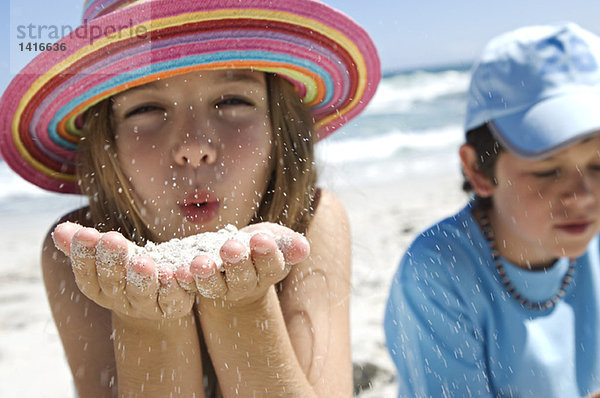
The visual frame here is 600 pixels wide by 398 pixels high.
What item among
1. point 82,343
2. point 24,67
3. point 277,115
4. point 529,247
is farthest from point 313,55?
point 82,343

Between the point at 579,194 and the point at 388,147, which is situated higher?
the point at 388,147

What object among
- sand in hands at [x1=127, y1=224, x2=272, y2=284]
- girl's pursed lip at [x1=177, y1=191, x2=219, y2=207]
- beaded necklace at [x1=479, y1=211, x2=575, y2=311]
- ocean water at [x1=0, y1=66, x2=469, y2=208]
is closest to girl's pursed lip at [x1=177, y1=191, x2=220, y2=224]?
girl's pursed lip at [x1=177, y1=191, x2=219, y2=207]

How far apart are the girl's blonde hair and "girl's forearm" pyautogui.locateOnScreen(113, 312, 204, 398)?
46 cm

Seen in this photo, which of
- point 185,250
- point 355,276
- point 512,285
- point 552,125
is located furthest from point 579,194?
point 355,276

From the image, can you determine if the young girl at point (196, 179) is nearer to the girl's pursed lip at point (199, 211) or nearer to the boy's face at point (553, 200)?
the girl's pursed lip at point (199, 211)

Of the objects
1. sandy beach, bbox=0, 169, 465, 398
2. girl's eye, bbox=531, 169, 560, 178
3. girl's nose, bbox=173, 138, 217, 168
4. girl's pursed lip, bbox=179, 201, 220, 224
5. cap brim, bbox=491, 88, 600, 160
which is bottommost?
sandy beach, bbox=0, 169, 465, 398

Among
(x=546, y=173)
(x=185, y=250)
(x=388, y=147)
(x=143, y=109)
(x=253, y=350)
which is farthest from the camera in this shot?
(x=388, y=147)

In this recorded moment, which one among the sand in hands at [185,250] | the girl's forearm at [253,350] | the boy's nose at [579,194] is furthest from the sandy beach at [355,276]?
the sand in hands at [185,250]

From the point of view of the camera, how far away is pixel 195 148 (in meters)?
1.65

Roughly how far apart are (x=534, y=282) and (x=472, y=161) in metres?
0.52

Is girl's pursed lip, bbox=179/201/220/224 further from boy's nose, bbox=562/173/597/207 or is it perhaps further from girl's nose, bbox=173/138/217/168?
boy's nose, bbox=562/173/597/207

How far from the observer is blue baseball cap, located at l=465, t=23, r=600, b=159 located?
2084 mm

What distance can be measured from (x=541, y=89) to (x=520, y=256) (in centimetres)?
62

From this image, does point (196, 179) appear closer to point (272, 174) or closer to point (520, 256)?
point (272, 174)
